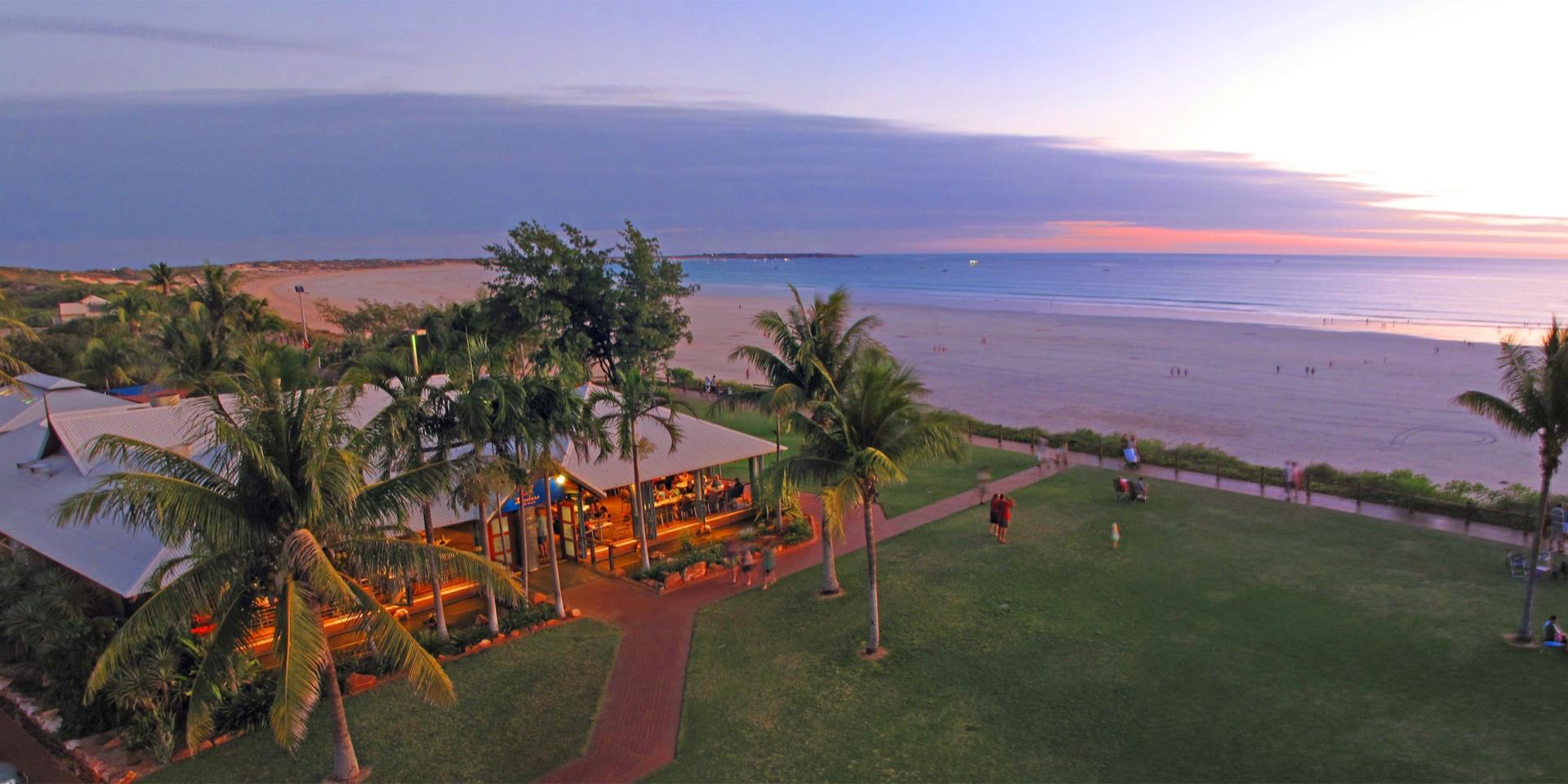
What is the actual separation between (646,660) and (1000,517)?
29.8 ft

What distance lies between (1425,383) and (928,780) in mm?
48270

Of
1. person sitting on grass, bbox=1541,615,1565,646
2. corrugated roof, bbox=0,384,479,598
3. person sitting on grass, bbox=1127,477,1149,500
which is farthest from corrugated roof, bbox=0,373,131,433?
person sitting on grass, bbox=1541,615,1565,646

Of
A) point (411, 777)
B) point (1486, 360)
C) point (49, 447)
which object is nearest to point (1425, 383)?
point (1486, 360)

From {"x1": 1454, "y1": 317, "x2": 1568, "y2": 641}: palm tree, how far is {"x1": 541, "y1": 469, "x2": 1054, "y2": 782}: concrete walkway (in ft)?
36.4

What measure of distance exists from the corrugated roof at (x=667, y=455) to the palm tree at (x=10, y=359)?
35.2 feet

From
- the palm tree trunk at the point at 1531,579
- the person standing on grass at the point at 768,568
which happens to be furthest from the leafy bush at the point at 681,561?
the palm tree trunk at the point at 1531,579

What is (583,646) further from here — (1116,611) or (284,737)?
(1116,611)

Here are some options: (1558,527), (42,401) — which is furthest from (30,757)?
(1558,527)

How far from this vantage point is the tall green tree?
26172mm

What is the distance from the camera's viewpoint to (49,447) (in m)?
16.1

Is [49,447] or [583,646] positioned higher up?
[49,447]

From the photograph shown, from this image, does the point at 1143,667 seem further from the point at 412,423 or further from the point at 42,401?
the point at 42,401

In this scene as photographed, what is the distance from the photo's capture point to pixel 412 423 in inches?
498

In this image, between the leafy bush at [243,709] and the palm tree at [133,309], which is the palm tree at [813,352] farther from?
the palm tree at [133,309]
